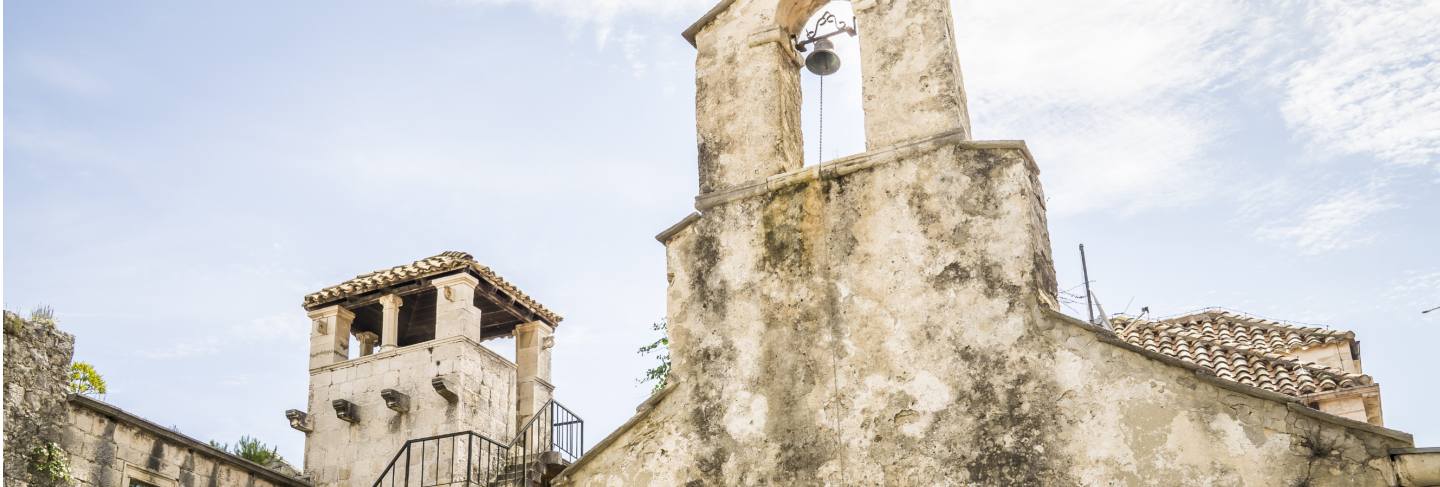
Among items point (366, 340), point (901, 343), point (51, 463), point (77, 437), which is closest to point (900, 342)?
point (901, 343)

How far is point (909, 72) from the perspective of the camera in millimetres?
8633

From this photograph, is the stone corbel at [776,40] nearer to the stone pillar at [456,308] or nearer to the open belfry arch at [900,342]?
the open belfry arch at [900,342]

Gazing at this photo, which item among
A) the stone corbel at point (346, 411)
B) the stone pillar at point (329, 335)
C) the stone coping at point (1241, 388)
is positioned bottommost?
the stone coping at point (1241, 388)

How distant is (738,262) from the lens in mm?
8562

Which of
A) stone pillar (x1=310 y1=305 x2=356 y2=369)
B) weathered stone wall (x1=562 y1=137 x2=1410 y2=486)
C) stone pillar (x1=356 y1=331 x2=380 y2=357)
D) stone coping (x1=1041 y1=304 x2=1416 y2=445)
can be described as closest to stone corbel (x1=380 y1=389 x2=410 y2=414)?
stone pillar (x1=310 y1=305 x2=356 y2=369)

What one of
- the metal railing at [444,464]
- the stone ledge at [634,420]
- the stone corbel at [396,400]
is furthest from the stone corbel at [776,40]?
the stone corbel at [396,400]

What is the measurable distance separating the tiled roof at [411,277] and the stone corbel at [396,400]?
1.70 meters

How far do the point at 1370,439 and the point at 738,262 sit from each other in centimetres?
391

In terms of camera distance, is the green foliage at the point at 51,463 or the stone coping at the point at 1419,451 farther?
the green foliage at the point at 51,463

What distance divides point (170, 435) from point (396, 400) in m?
3.36

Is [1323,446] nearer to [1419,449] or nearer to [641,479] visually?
[1419,449]

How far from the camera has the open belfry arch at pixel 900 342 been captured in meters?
6.90

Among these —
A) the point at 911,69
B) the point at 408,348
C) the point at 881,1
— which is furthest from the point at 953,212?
the point at 408,348

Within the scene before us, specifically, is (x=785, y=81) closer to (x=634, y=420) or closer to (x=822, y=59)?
(x=822, y=59)
